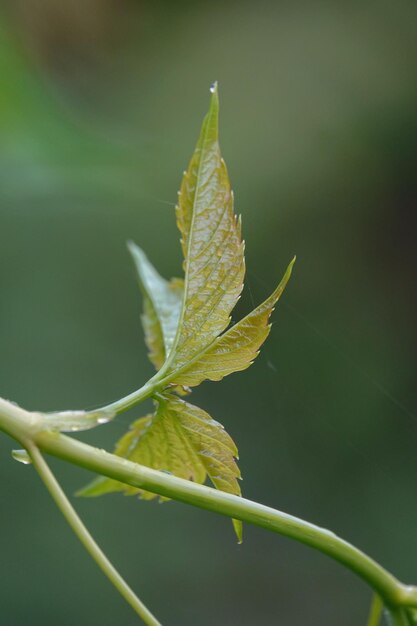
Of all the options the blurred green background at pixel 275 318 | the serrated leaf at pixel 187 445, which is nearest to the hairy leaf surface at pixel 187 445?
the serrated leaf at pixel 187 445

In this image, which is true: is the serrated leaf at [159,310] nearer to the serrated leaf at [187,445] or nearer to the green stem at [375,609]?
the serrated leaf at [187,445]

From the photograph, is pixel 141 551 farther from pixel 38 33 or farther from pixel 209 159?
pixel 209 159

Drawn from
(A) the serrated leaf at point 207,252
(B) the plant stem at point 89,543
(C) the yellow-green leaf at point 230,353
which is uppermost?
(A) the serrated leaf at point 207,252

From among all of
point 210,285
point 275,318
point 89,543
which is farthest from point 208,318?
point 275,318

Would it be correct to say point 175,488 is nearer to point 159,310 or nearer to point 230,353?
point 230,353

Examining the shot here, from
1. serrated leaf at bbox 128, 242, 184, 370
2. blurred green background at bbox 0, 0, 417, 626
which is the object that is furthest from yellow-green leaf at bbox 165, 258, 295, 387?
blurred green background at bbox 0, 0, 417, 626

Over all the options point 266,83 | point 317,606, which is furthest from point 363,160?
point 317,606

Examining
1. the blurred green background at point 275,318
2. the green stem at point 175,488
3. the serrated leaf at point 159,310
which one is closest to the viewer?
the green stem at point 175,488
